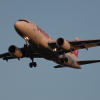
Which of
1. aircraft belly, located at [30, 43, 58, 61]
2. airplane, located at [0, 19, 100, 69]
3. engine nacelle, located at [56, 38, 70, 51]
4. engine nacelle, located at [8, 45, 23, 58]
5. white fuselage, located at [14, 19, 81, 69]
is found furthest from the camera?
engine nacelle, located at [8, 45, 23, 58]

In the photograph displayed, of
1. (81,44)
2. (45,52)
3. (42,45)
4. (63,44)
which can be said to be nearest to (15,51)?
(45,52)

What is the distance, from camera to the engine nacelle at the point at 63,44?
93.5 ft

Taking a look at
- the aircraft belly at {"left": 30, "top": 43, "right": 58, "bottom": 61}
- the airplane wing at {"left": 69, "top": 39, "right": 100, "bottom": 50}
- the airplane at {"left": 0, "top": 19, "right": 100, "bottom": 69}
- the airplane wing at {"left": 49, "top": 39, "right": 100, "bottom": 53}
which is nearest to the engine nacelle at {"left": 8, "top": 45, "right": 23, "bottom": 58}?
the airplane at {"left": 0, "top": 19, "right": 100, "bottom": 69}

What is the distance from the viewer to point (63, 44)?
28.4 m

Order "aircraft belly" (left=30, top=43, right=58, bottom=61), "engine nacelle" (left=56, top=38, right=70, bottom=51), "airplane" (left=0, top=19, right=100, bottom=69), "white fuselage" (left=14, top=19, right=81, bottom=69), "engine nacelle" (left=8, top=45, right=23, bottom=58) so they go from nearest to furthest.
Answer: "white fuselage" (left=14, top=19, right=81, bottom=69) < "airplane" (left=0, top=19, right=100, bottom=69) < "aircraft belly" (left=30, top=43, right=58, bottom=61) < "engine nacelle" (left=56, top=38, right=70, bottom=51) < "engine nacelle" (left=8, top=45, right=23, bottom=58)

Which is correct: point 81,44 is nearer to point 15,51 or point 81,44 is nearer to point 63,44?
point 63,44

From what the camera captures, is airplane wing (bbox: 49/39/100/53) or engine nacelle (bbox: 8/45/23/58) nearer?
airplane wing (bbox: 49/39/100/53)

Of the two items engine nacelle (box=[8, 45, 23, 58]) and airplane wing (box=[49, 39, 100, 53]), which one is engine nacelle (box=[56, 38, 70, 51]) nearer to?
airplane wing (box=[49, 39, 100, 53])

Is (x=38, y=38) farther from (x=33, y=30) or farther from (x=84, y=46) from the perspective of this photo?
(x=84, y=46)

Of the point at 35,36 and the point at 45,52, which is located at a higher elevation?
the point at 35,36

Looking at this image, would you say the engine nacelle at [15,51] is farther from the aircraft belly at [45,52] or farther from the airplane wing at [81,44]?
the airplane wing at [81,44]

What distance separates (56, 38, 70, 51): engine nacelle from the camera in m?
28.5

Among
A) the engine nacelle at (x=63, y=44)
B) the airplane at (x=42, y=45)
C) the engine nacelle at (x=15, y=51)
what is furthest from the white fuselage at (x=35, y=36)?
the engine nacelle at (x=15, y=51)

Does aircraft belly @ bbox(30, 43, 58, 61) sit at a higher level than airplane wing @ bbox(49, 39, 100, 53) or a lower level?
lower
